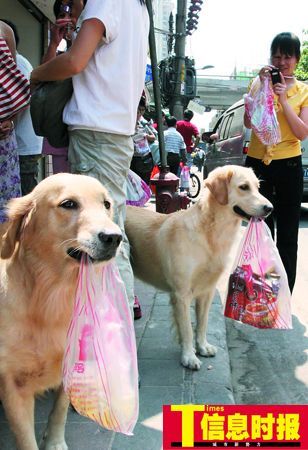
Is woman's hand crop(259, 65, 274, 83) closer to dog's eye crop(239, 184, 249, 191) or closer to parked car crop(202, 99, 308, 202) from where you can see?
dog's eye crop(239, 184, 249, 191)

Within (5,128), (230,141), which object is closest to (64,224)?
(5,128)

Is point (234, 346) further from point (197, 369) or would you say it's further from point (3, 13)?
point (3, 13)

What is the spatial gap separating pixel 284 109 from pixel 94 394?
2.75 m

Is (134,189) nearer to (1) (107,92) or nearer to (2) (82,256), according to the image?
(1) (107,92)

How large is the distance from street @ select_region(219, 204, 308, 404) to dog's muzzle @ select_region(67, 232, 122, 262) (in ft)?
5.19

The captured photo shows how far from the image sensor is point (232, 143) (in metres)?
9.98

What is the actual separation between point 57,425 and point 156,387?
834 millimetres

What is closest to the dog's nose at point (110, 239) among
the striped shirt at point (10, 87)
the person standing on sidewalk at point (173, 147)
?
the striped shirt at point (10, 87)

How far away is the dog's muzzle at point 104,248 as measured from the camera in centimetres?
178

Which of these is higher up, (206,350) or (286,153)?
(286,153)

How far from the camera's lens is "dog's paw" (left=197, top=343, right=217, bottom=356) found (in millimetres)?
3428

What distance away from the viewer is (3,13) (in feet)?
19.9

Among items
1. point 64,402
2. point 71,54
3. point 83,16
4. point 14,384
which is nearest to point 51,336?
point 14,384

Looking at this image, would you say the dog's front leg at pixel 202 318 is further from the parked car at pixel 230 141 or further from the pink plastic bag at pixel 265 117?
the parked car at pixel 230 141
